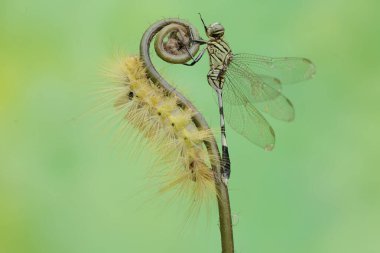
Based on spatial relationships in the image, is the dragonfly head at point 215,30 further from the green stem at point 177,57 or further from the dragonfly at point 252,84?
the green stem at point 177,57

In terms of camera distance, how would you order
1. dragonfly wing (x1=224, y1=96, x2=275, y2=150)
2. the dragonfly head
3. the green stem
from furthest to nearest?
dragonfly wing (x1=224, y1=96, x2=275, y2=150)
the dragonfly head
the green stem

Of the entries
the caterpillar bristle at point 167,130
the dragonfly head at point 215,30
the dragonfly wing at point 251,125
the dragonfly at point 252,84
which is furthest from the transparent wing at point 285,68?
the caterpillar bristle at point 167,130

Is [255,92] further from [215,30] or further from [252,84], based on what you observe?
[215,30]

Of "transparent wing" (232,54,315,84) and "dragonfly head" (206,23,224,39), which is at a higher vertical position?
A: "dragonfly head" (206,23,224,39)

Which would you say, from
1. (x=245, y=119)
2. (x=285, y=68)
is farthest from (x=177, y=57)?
(x=285, y=68)

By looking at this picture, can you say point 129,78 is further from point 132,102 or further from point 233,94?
point 233,94

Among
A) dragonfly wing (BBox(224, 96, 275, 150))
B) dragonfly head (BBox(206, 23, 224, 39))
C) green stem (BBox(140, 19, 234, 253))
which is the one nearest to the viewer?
green stem (BBox(140, 19, 234, 253))

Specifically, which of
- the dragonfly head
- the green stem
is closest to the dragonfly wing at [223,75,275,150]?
the dragonfly head

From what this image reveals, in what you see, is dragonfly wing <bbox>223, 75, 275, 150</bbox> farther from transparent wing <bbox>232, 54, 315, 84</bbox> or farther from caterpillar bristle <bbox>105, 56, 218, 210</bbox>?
caterpillar bristle <bbox>105, 56, 218, 210</bbox>
